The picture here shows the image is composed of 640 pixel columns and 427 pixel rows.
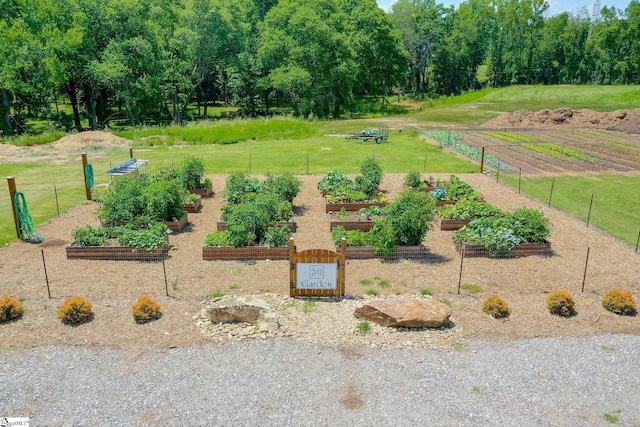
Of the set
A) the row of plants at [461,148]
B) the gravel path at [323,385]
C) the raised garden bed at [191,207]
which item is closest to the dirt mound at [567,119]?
the row of plants at [461,148]

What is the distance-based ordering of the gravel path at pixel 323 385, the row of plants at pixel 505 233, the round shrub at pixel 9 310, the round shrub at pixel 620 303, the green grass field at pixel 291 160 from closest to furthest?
the gravel path at pixel 323 385 → the round shrub at pixel 9 310 → the round shrub at pixel 620 303 → the row of plants at pixel 505 233 → the green grass field at pixel 291 160

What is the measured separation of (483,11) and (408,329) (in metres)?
89.3

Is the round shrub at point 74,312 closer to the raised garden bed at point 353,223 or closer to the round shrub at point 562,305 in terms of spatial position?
the raised garden bed at point 353,223

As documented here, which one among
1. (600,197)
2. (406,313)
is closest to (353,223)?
(406,313)

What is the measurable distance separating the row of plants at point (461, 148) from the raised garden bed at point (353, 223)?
12.3 metres

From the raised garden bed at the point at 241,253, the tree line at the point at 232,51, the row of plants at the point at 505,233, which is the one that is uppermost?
the tree line at the point at 232,51

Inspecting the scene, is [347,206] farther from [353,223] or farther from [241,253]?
[241,253]

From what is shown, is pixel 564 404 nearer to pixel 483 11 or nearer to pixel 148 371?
pixel 148 371

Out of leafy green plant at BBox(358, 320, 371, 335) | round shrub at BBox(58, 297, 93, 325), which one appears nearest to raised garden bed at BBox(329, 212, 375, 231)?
leafy green plant at BBox(358, 320, 371, 335)

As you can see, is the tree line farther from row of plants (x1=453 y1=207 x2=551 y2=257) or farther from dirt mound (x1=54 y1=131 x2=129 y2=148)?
row of plants (x1=453 y1=207 x2=551 y2=257)

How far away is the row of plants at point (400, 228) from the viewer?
13.7 meters

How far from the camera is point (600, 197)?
845 inches

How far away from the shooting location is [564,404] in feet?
25.8

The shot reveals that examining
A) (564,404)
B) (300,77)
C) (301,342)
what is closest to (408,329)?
(301,342)
